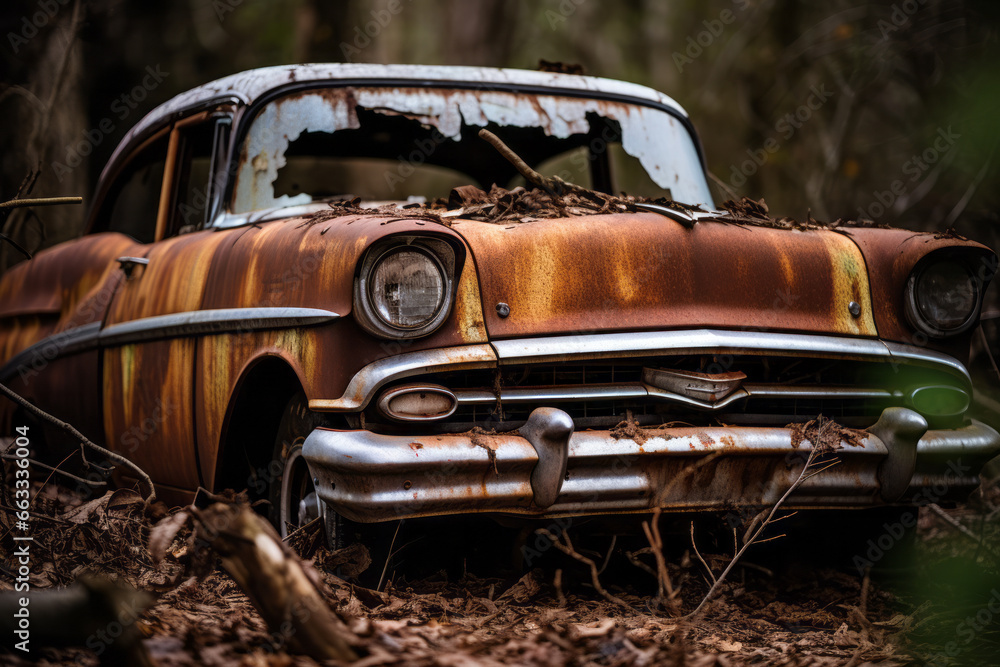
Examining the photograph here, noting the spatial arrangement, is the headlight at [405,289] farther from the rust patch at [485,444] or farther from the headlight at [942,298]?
the headlight at [942,298]

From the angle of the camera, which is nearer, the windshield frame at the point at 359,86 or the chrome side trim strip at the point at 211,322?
the chrome side trim strip at the point at 211,322

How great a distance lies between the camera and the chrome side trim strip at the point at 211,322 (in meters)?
2.54

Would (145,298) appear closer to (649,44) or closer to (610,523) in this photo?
(610,523)

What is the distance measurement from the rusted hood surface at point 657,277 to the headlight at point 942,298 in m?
0.17

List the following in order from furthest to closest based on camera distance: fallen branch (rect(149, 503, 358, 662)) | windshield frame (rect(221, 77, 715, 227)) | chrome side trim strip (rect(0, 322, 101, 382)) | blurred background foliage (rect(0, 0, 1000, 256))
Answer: blurred background foliage (rect(0, 0, 1000, 256)) → chrome side trim strip (rect(0, 322, 101, 382)) → windshield frame (rect(221, 77, 715, 227)) → fallen branch (rect(149, 503, 358, 662))

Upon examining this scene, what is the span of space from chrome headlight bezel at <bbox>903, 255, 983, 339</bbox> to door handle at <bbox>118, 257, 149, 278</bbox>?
2704 mm

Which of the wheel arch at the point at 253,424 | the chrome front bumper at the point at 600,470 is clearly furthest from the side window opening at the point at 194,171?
the chrome front bumper at the point at 600,470

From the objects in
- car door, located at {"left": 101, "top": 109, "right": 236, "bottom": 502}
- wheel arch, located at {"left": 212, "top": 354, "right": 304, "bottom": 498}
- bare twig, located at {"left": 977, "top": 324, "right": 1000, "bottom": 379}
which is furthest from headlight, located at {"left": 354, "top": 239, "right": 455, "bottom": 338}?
bare twig, located at {"left": 977, "top": 324, "right": 1000, "bottom": 379}

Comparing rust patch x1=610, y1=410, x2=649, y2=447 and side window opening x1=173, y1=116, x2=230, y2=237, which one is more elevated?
side window opening x1=173, y1=116, x2=230, y2=237

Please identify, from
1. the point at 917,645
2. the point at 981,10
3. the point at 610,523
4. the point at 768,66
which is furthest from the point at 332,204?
the point at 768,66

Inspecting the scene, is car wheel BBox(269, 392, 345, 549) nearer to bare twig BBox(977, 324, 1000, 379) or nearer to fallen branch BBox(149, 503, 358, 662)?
fallen branch BBox(149, 503, 358, 662)

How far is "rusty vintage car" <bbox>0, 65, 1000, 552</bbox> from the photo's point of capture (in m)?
2.42

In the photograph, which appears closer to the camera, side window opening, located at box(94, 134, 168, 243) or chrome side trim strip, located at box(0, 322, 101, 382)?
chrome side trim strip, located at box(0, 322, 101, 382)

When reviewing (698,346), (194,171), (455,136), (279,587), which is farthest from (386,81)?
(279,587)
